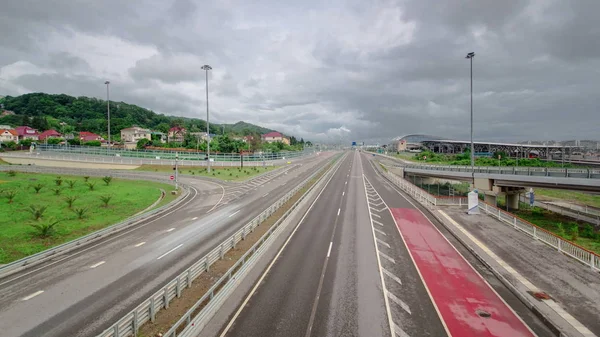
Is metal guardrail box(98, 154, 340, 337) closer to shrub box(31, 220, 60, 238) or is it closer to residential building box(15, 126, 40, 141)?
shrub box(31, 220, 60, 238)

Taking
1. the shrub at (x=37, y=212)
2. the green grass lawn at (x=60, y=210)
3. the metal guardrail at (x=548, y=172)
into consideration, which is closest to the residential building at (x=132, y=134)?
the green grass lawn at (x=60, y=210)

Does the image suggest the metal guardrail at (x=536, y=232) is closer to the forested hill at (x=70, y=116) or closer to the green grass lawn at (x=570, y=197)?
the green grass lawn at (x=570, y=197)

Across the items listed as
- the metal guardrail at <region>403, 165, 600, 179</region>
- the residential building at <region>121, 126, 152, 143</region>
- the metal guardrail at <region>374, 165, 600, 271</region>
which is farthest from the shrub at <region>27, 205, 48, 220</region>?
the residential building at <region>121, 126, 152, 143</region>

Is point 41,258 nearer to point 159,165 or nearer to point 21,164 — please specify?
point 159,165

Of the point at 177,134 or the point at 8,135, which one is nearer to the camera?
the point at 8,135

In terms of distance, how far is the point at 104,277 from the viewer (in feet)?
59.1

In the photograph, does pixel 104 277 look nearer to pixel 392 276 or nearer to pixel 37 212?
pixel 392 276

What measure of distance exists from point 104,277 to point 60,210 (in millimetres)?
21499

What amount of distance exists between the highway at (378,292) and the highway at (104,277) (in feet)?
20.0

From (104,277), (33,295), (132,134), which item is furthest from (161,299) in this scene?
(132,134)

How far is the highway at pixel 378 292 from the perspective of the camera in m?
13.0

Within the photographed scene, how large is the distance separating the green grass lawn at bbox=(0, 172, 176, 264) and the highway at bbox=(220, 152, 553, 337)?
19.0 meters

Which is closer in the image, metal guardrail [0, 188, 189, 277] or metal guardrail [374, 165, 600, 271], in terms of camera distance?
metal guardrail [0, 188, 189, 277]

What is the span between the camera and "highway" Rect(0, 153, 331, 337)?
531 inches
